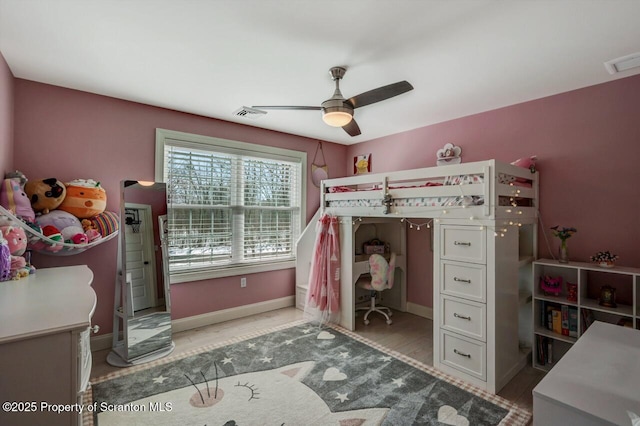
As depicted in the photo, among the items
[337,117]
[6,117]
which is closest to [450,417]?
[337,117]

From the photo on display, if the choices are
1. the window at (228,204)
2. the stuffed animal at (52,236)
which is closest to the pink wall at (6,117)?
the stuffed animal at (52,236)

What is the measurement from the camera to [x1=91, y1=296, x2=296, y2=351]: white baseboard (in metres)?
2.96

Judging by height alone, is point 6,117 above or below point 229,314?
above

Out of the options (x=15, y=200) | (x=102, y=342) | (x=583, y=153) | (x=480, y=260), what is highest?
(x=583, y=153)

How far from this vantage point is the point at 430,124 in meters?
3.80

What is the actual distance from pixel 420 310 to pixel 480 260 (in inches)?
71.6

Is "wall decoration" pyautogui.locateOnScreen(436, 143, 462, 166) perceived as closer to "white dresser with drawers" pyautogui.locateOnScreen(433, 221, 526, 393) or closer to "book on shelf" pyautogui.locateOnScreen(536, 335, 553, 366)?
"white dresser with drawers" pyautogui.locateOnScreen(433, 221, 526, 393)

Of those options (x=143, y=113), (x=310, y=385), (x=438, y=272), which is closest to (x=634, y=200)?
(x=438, y=272)

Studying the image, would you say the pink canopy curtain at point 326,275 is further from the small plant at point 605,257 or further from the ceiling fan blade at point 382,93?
the small plant at point 605,257

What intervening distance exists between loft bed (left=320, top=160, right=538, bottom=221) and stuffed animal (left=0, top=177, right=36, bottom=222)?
278cm

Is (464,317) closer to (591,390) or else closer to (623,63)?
(591,390)

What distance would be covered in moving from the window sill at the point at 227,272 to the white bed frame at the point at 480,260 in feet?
5.77

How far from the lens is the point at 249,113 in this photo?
3357mm

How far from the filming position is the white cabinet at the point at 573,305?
7.82ft
